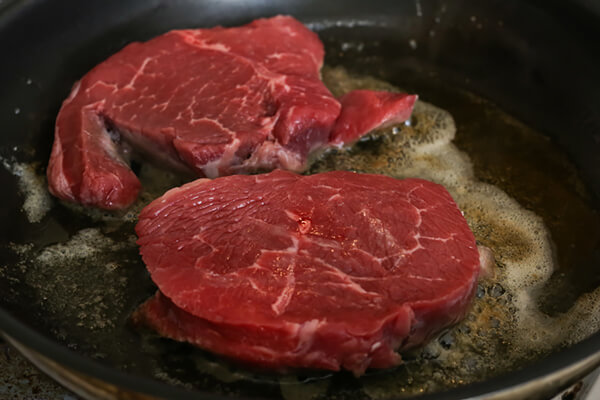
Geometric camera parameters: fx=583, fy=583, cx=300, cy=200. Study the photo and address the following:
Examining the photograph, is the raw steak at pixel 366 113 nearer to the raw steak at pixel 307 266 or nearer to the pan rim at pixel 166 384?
the raw steak at pixel 307 266

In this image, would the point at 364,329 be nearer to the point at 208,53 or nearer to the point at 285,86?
the point at 285,86

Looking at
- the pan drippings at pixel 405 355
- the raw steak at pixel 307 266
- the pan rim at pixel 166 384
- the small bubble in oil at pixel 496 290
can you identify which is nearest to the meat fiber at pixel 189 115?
the pan drippings at pixel 405 355

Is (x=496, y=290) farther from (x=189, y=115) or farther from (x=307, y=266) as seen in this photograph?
(x=189, y=115)

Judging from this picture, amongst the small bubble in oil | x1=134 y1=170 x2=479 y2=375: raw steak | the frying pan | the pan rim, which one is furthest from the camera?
the small bubble in oil

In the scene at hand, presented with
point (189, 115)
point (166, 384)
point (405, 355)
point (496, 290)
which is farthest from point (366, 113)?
point (166, 384)

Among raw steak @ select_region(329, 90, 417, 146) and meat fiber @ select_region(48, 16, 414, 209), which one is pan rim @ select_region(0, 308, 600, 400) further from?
raw steak @ select_region(329, 90, 417, 146)

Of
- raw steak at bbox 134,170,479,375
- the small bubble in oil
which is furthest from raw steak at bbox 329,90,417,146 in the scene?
the small bubble in oil

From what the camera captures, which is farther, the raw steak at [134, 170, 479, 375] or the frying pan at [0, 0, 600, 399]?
the raw steak at [134, 170, 479, 375]
